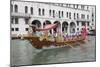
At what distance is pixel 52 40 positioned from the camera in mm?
2500

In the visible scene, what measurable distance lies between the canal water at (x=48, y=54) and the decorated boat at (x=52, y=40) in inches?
1.9

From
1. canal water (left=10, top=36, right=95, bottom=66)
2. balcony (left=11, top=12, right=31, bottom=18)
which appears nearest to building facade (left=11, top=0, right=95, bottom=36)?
balcony (left=11, top=12, right=31, bottom=18)

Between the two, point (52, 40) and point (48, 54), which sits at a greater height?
point (52, 40)

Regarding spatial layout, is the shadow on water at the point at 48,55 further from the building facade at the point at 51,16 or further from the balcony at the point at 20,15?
the balcony at the point at 20,15

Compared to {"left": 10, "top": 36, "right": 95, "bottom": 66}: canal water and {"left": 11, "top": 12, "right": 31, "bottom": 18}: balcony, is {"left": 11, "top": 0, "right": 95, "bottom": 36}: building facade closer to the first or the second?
{"left": 11, "top": 12, "right": 31, "bottom": 18}: balcony

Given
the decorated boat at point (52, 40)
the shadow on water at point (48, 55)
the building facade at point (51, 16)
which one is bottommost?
the shadow on water at point (48, 55)

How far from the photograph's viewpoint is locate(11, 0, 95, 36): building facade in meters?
2.32

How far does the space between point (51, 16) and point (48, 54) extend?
17.4 inches

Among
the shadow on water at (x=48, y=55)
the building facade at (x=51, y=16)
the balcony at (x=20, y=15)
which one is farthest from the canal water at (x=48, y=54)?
the balcony at (x=20, y=15)

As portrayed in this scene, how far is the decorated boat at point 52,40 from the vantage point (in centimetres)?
241

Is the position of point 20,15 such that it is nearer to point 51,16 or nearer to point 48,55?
point 51,16

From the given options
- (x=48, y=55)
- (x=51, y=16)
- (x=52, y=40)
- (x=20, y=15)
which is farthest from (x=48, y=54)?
(x=20, y=15)

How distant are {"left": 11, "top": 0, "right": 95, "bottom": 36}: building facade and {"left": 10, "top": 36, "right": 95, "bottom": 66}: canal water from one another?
143 mm
